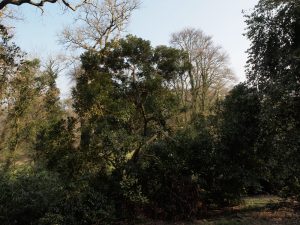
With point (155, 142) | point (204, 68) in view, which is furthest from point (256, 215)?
point (204, 68)

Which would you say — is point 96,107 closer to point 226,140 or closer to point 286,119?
point 226,140

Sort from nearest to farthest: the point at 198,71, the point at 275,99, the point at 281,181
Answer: the point at 275,99, the point at 281,181, the point at 198,71

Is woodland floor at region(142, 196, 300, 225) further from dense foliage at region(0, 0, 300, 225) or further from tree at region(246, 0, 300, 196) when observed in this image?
tree at region(246, 0, 300, 196)

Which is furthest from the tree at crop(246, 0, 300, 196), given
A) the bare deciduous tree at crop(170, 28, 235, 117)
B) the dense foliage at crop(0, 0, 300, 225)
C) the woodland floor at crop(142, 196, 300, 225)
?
the bare deciduous tree at crop(170, 28, 235, 117)

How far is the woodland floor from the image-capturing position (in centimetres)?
1005

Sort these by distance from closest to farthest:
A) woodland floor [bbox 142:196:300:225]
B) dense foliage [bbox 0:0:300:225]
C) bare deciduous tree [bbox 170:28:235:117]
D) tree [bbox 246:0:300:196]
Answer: tree [bbox 246:0:300:196] → dense foliage [bbox 0:0:300:225] → woodland floor [bbox 142:196:300:225] → bare deciduous tree [bbox 170:28:235:117]

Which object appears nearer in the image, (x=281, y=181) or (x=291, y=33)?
(x=291, y=33)

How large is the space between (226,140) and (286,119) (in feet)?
7.12

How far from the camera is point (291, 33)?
951 cm

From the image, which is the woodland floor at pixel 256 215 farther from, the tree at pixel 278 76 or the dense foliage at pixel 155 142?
the tree at pixel 278 76

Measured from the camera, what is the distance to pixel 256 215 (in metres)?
10.9

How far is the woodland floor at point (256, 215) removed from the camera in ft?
33.0

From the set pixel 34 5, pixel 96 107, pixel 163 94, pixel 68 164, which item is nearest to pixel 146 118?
pixel 163 94

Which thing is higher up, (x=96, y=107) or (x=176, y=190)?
(x=96, y=107)
